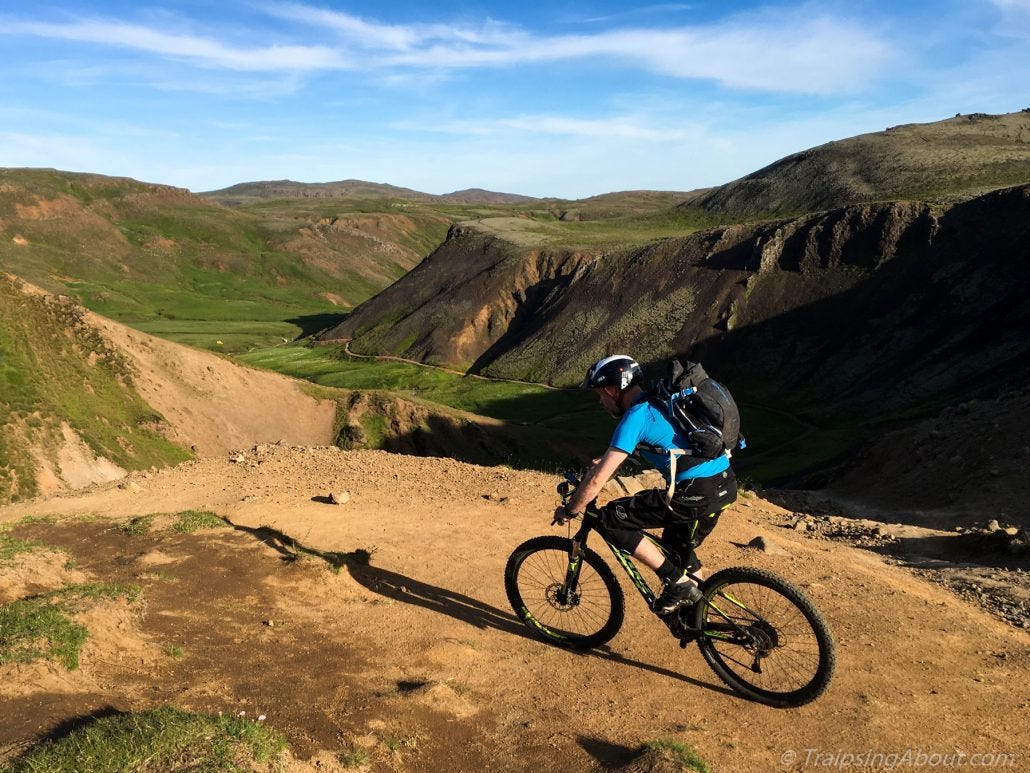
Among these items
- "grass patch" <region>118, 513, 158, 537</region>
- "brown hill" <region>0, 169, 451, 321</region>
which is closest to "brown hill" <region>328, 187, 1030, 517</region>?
"grass patch" <region>118, 513, 158, 537</region>

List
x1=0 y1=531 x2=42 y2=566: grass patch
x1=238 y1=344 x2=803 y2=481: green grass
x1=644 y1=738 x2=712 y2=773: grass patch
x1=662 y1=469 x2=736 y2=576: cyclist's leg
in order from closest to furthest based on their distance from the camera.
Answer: x1=644 y1=738 x2=712 y2=773: grass patch → x1=662 y1=469 x2=736 y2=576: cyclist's leg → x1=0 y1=531 x2=42 y2=566: grass patch → x1=238 y1=344 x2=803 y2=481: green grass

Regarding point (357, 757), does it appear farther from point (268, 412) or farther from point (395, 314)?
point (395, 314)

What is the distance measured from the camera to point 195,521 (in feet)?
39.6

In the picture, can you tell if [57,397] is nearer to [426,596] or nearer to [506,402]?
[426,596]

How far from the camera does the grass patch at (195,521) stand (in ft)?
38.8

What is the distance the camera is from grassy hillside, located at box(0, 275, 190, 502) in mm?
24719

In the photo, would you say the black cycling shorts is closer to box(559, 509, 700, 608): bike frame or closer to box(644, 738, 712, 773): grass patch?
box(559, 509, 700, 608): bike frame

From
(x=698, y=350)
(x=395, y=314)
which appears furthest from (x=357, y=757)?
(x=395, y=314)

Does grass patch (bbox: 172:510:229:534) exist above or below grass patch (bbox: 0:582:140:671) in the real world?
below

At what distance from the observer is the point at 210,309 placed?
12700 centimetres

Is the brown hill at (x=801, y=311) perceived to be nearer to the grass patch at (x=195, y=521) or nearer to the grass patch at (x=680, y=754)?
the grass patch at (x=195, y=521)

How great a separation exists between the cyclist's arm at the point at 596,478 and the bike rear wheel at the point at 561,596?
2.80ft

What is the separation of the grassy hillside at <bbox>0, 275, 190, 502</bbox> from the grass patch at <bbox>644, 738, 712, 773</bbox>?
2428 cm

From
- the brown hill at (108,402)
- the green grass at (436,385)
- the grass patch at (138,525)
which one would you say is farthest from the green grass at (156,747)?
the green grass at (436,385)
